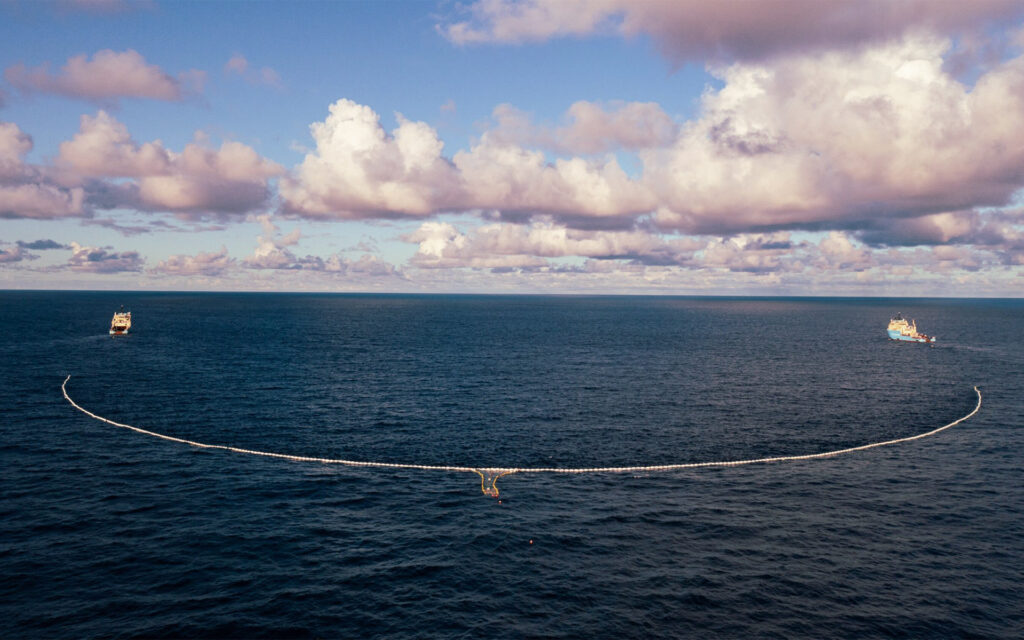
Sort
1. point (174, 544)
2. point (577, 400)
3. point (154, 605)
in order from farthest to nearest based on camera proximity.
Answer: point (577, 400) → point (174, 544) → point (154, 605)

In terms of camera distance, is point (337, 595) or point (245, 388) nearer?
point (337, 595)

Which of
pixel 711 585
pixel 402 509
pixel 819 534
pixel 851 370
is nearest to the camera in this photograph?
pixel 711 585

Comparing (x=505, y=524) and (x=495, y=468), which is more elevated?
(x=495, y=468)

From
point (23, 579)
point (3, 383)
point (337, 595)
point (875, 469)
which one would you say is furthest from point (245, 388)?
point (875, 469)

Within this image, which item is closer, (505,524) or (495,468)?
(505,524)

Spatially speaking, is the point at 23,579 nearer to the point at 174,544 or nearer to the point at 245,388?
the point at 174,544

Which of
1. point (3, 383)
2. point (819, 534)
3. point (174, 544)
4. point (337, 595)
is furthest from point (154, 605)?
point (3, 383)

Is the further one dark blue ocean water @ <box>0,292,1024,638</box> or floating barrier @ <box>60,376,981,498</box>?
floating barrier @ <box>60,376,981,498</box>

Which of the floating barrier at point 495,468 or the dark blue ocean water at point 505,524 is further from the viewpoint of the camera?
the floating barrier at point 495,468

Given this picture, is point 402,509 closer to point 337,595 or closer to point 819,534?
point 337,595
